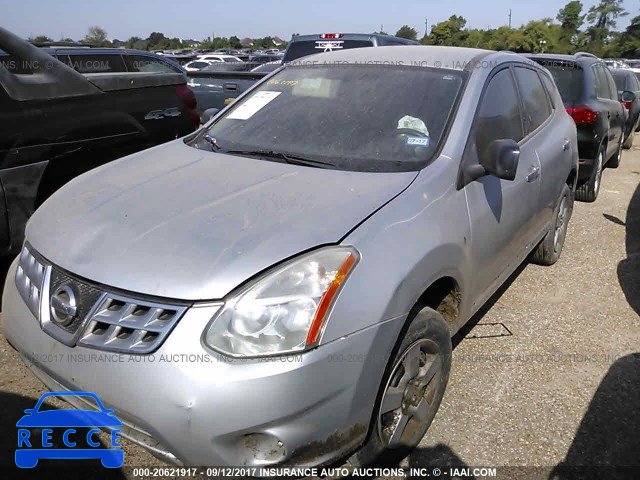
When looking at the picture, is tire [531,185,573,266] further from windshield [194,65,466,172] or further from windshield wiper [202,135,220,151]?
windshield wiper [202,135,220,151]

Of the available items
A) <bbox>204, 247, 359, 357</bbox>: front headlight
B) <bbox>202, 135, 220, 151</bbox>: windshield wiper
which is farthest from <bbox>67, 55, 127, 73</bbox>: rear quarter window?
<bbox>204, 247, 359, 357</bbox>: front headlight

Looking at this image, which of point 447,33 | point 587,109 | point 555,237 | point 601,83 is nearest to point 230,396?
point 555,237

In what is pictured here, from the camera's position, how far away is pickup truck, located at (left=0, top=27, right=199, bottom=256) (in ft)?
11.1

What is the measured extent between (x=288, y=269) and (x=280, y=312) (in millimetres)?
153

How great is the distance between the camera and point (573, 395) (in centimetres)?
296

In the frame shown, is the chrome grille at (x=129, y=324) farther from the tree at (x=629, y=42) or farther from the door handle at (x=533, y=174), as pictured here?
the tree at (x=629, y=42)

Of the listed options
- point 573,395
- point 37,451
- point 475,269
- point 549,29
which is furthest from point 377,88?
point 549,29

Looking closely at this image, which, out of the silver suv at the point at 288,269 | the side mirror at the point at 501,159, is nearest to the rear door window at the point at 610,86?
the silver suv at the point at 288,269

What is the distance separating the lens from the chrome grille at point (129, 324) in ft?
5.88

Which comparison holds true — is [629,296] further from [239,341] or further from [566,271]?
[239,341]

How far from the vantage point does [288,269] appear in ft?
6.19

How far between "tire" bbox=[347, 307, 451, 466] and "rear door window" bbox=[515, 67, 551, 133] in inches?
75.0

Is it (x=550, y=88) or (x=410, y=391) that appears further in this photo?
(x=550, y=88)

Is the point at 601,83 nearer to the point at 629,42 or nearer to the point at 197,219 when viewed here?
the point at 197,219
